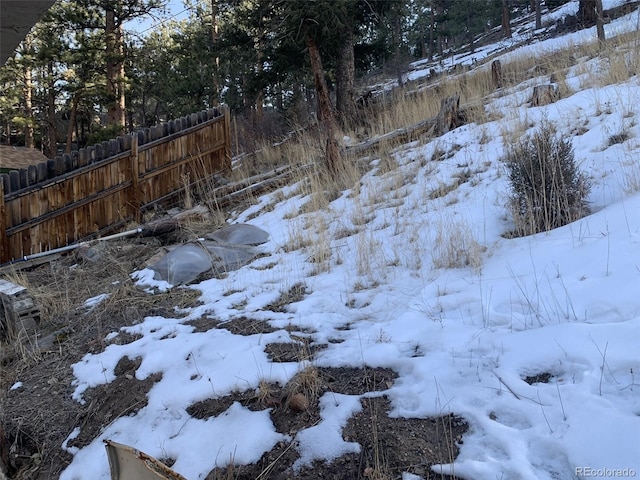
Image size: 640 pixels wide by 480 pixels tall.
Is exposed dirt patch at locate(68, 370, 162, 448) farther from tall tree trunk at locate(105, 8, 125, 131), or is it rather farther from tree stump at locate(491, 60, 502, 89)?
tall tree trunk at locate(105, 8, 125, 131)

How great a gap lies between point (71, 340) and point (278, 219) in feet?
9.71

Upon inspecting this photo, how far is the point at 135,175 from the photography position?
27.3 feet

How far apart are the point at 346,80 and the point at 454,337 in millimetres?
8828

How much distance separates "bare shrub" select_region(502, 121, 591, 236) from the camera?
143 inches

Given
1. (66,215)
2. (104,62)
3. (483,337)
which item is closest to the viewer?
(483,337)

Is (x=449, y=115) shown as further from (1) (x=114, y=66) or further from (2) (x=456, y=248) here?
(1) (x=114, y=66)

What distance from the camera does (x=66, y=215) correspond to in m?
7.62

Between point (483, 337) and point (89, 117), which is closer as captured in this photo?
point (483, 337)

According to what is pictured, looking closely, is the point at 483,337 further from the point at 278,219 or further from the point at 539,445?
the point at 278,219

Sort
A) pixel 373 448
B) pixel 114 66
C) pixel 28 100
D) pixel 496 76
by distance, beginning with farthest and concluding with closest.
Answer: pixel 28 100 → pixel 114 66 → pixel 496 76 → pixel 373 448

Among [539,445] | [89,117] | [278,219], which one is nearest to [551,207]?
[539,445]

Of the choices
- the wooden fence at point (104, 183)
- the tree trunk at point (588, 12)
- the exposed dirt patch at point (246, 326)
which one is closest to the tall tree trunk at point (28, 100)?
the wooden fence at point (104, 183)

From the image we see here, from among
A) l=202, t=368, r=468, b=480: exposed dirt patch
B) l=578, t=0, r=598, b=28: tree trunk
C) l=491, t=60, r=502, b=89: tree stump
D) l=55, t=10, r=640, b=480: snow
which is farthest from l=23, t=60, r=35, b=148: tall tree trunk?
l=578, t=0, r=598, b=28: tree trunk

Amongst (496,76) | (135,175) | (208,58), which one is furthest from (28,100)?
(496,76)
